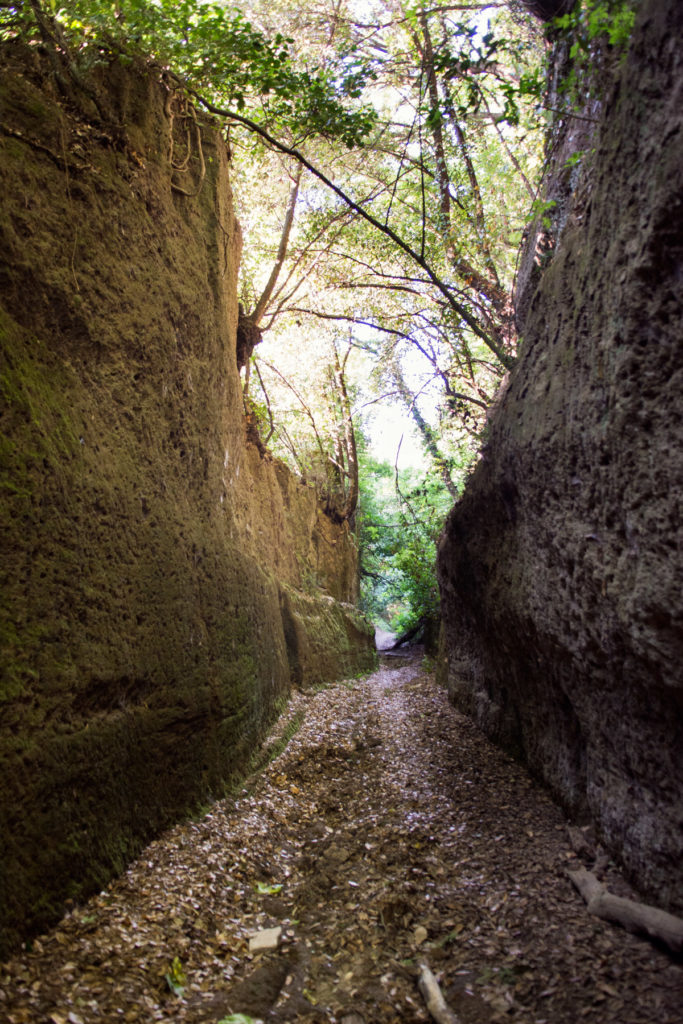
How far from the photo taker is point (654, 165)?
3.07 meters

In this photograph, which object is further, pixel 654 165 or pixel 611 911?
pixel 611 911

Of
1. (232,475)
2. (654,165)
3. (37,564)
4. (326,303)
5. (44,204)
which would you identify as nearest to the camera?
(654,165)

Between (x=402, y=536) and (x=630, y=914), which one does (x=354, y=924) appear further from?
(x=402, y=536)

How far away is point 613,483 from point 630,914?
95.7 inches

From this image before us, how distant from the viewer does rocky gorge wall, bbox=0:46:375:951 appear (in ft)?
11.5

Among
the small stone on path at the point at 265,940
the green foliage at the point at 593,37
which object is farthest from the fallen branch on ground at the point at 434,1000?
the green foliage at the point at 593,37

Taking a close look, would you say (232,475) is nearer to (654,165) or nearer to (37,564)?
(37,564)

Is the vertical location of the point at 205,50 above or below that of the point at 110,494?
above

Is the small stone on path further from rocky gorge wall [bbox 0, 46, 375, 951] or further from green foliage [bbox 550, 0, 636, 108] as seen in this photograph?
green foliage [bbox 550, 0, 636, 108]

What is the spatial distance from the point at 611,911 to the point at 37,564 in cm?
393

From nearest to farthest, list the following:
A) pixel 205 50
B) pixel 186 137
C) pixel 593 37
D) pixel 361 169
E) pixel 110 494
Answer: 1. pixel 593 37
2. pixel 110 494
3. pixel 205 50
4. pixel 186 137
5. pixel 361 169

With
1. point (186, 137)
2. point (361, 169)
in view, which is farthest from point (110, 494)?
point (361, 169)

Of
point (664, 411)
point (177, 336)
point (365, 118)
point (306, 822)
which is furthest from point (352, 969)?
point (365, 118)

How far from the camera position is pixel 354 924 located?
12.4ft
